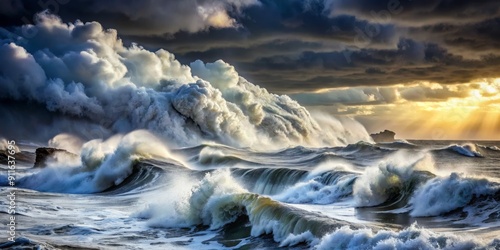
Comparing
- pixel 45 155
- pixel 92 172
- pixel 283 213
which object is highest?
pixel 45 155

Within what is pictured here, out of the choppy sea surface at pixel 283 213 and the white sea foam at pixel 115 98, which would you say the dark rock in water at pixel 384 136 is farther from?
the choppy sea surface at pixel 283 213

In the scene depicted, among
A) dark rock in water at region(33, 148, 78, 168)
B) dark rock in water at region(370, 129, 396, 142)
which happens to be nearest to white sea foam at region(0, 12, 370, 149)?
dark rock in water at region(33, 148, 78, 168)

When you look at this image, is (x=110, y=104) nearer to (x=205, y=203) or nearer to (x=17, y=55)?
(x=17, y=55)

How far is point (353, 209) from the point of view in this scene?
1842cm

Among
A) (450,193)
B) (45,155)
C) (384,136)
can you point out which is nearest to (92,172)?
(45,155)

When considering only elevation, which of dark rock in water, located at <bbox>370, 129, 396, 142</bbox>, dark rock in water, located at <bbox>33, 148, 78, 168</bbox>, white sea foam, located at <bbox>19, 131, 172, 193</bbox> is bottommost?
white sea foam, located at <bbox>19, 131, 172, 193</bbox>

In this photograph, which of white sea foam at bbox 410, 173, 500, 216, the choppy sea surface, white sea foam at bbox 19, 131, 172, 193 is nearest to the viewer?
the choppy sea surface

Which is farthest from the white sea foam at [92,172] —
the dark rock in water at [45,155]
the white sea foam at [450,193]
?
the white sea foam at [450,193]

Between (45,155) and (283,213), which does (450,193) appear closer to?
(283,213)

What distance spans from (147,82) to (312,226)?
53.6 metres

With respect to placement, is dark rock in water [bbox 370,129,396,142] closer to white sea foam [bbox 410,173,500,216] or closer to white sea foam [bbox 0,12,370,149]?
white sea foam [bbox 0,12,370,149]

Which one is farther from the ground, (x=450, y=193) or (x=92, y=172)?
(x=92, y=172)

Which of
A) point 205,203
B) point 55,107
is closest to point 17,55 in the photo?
point 55,107

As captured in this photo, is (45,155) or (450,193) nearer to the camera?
(450,193)
